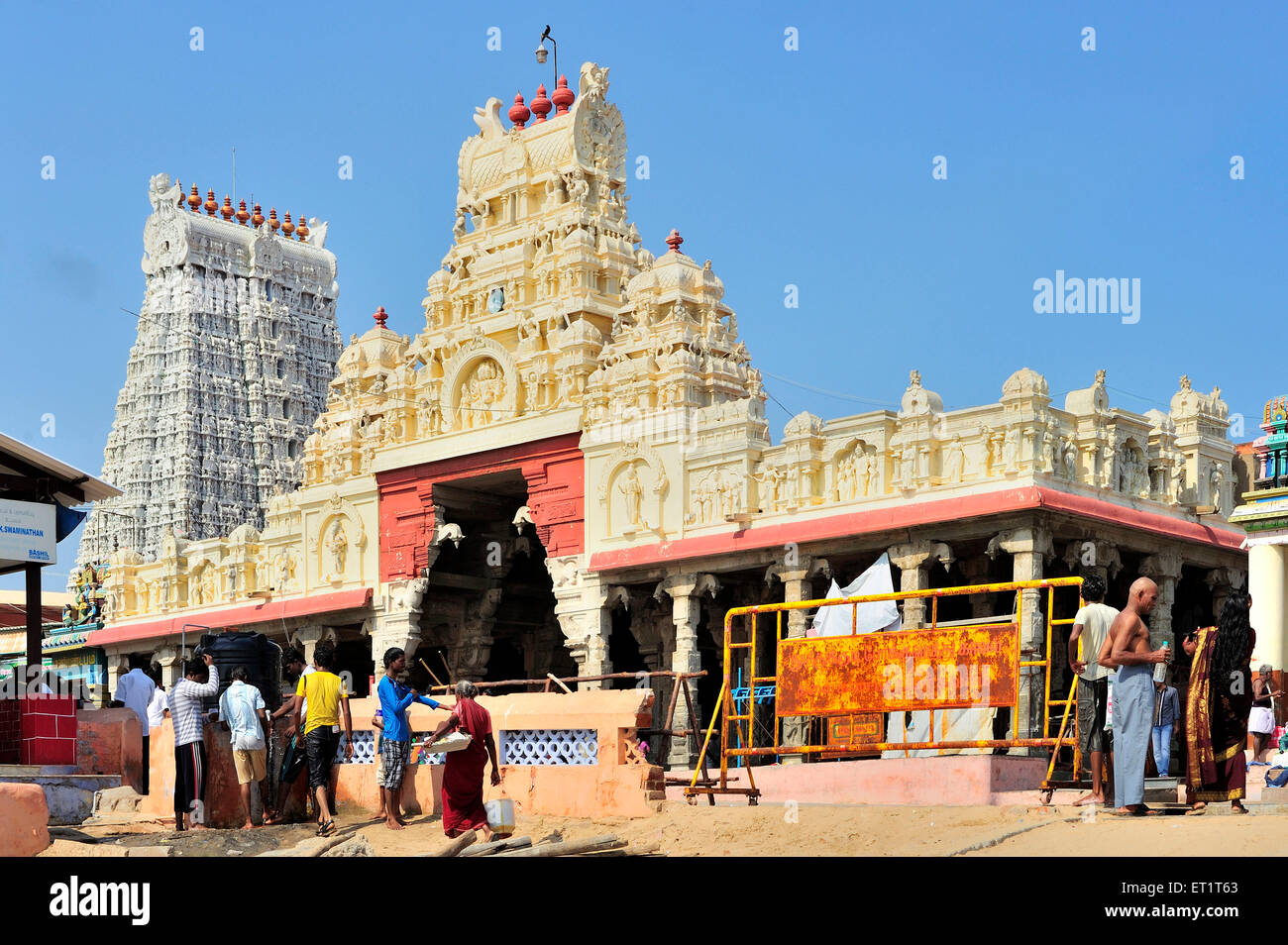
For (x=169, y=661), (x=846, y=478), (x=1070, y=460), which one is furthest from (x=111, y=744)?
(x=169, y=661)

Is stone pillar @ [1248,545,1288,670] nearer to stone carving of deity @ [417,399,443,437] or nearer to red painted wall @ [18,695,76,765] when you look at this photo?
red painted wall @ [18,695,76,765]

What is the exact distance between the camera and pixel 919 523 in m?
27.2

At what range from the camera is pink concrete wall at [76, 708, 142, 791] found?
19672 millimetres

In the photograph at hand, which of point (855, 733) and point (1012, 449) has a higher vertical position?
point (1012, 449)

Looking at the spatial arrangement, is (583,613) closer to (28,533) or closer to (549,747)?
(28,533)

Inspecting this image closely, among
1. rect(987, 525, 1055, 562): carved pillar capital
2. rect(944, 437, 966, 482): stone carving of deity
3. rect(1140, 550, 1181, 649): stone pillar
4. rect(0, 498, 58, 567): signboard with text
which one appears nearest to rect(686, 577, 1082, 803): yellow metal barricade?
rect(0, 498, 58, 567): signboard with text

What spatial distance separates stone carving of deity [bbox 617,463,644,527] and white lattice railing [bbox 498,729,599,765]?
14257 mm

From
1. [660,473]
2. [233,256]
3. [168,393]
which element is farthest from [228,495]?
[660,473]

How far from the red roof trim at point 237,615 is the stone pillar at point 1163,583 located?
50.2 ft

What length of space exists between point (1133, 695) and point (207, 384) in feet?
174

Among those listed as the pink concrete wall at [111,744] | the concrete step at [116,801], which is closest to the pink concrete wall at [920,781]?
the concrete step at [116,801]

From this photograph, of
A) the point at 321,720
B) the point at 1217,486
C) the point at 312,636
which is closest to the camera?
the point at 321,720
